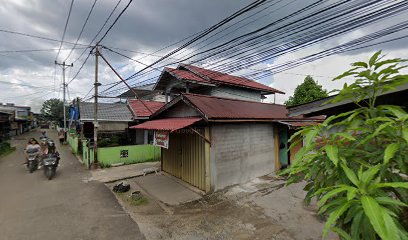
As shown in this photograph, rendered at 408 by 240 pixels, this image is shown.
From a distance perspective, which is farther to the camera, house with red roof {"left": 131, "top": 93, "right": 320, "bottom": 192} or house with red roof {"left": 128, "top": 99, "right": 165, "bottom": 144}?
house with red roof {"left": 128, "top": 99, "right": 165, "bottom": 144}

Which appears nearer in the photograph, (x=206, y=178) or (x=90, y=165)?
(x=206, y=178)

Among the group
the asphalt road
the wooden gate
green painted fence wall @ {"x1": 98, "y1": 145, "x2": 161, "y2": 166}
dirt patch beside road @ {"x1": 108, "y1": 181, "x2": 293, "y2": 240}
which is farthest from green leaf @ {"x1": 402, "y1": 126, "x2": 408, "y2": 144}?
green painted fence wall @ {"x1": 98, "y1": 145, "x2": 161, "y2": 166}

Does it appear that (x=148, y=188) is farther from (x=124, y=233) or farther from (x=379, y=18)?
(x=379, y=18)

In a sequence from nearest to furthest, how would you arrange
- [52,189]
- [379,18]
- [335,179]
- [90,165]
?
[335,179] < [379,18] < [52,189] < [90,165]

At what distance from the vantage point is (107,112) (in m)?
17.9

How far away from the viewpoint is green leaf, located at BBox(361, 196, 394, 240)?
1.15 meters

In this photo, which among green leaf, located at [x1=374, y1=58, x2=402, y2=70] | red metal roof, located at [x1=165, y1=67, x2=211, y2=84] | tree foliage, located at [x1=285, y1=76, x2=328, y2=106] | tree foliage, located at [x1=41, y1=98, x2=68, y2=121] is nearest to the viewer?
green leaf, located at [x1=374, y1=58, x2=402, y2=70]

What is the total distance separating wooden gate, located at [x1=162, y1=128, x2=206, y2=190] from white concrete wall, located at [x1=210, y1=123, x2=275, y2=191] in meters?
0.54

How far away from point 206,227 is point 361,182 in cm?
481

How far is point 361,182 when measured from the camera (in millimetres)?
1460

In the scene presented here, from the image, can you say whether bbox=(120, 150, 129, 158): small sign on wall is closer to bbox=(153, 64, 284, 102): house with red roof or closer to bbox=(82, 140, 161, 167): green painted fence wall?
bbox=(82, 140, 161, 167): green painted fence wall

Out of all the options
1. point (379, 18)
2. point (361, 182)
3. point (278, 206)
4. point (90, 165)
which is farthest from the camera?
point (90, 165)

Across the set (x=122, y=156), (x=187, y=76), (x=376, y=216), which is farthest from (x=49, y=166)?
(x=376, y=216)

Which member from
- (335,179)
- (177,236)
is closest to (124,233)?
(177,236)
